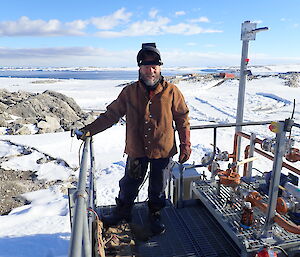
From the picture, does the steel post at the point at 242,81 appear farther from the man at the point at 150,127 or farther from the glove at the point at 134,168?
the glove at the point at 134,168

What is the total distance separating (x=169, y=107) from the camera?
9.15 feet

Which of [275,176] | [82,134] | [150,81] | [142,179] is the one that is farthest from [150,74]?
[275,176]

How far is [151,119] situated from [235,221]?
129 cm

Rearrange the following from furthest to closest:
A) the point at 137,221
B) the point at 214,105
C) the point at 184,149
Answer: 1. the point at 214,105
2. the point at 137,221
3. the point at 184,149

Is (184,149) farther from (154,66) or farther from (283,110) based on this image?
(283,110)

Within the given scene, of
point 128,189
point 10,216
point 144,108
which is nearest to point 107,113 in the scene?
point 144,108

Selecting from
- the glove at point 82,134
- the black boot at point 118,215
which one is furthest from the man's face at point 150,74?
the black boot at point 118,215

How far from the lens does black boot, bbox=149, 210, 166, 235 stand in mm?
2918

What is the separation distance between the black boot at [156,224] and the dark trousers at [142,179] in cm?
6

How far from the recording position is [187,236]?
2.90 meters

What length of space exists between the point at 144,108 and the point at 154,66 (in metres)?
0.42

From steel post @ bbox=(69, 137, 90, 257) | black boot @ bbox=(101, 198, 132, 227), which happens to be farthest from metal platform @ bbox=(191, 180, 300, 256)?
steel post @ bbox=(69, 137, 90, 257)

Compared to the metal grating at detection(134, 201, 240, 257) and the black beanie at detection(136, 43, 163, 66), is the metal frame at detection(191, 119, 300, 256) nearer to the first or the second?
the metal grating at detection(134, 201, 240, 257)

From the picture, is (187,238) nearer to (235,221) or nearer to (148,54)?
(235,221)
